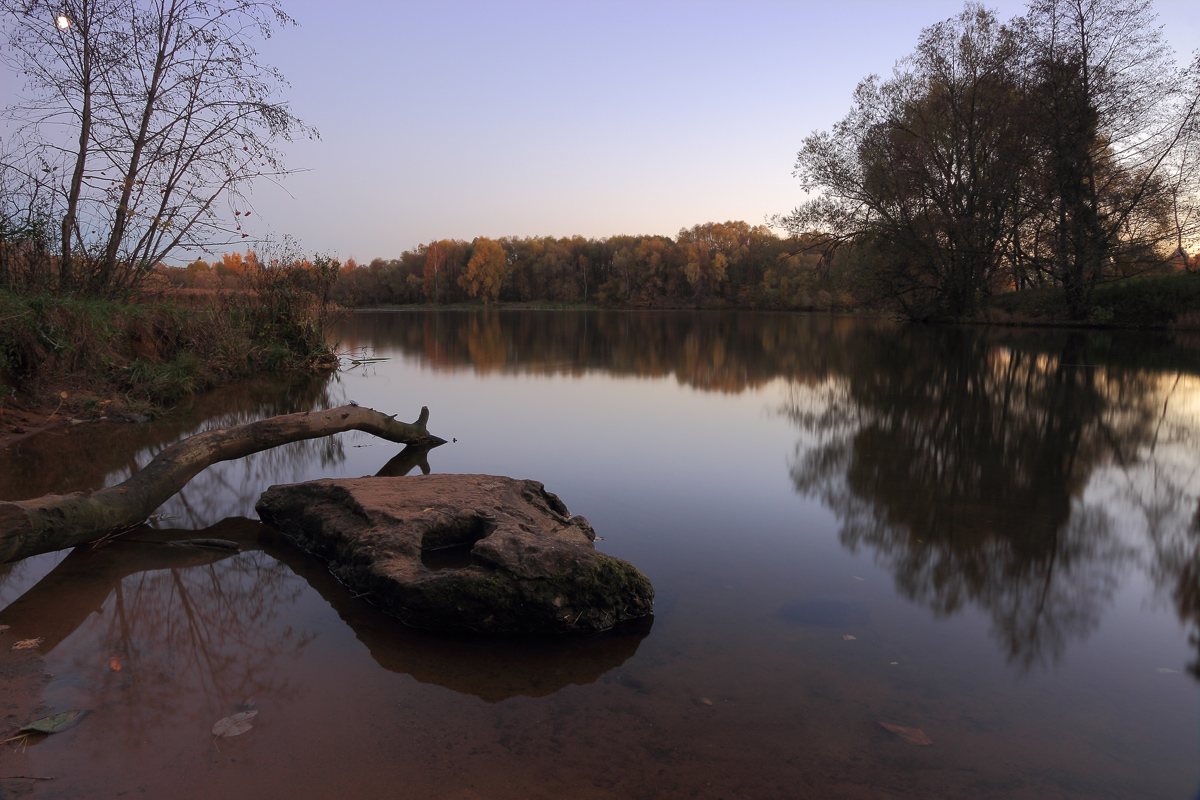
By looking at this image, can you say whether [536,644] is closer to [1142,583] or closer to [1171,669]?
[1171,669]

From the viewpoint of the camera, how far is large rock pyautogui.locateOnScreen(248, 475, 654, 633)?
3.38 metres

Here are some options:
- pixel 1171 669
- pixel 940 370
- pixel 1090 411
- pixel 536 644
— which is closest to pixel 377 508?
pixel 536 644

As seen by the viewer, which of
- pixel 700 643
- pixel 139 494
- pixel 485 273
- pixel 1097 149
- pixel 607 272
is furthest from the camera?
pixel 607 272

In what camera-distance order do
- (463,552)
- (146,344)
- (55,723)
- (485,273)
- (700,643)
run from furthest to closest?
(485,273)
(146,344)
(463,552)
(700,643)
(55,723)

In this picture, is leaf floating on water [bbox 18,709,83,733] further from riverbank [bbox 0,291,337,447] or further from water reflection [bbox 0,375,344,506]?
riverbank [bbox 0,291,337,447]

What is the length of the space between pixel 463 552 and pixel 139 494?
2.18 metres

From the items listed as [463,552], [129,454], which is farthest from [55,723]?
[129,454]

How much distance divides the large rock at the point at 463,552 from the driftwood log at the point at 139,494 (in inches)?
26.7

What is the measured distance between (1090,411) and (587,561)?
9.09m

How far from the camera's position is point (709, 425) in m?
8.62

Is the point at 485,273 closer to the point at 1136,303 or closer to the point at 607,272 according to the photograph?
the point at 607,272

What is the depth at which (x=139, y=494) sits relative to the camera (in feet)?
14.9

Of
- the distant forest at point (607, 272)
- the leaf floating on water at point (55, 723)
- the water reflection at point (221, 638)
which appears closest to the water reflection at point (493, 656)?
the water reflection at point (221, 638)

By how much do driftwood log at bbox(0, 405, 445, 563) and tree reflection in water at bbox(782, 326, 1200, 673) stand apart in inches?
168
